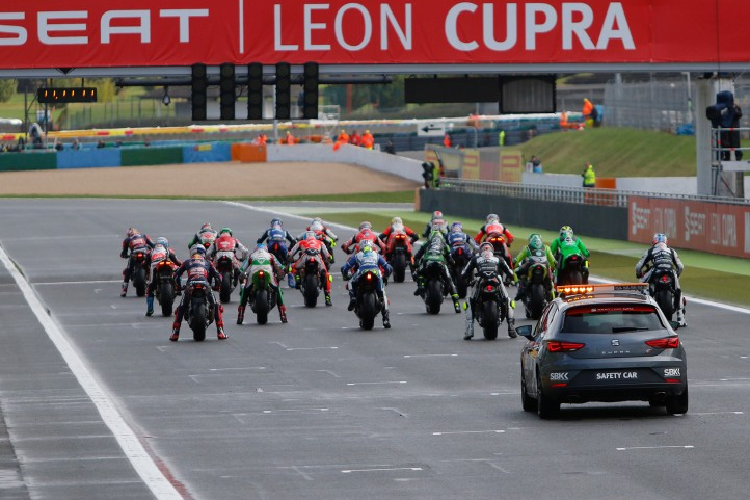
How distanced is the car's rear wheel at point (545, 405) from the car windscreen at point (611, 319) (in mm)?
644

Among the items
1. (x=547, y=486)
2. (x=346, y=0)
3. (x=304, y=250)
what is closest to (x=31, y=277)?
(x=346, y=0)

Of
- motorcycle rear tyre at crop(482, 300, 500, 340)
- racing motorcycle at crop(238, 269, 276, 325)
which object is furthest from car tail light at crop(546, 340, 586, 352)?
racing motorcycle at crop(238, 269, 276, 325)

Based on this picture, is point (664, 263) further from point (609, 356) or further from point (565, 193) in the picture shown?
point (565, 193)

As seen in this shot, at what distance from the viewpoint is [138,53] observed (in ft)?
143

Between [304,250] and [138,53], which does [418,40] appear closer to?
[138,53]

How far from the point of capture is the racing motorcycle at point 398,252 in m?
37.7

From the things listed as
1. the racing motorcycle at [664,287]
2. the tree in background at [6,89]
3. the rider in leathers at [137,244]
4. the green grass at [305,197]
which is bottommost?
the racing motorcycle at [664,287]

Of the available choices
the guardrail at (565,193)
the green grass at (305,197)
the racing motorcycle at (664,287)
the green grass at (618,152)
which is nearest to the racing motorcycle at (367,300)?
the racing motorcycle at (664,287)

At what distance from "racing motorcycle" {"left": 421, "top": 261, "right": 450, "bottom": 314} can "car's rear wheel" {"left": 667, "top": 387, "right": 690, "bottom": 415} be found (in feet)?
43.1

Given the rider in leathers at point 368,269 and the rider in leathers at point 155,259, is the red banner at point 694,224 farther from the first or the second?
the rider in leathers at point 368,269

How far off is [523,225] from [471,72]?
1568 centimetres

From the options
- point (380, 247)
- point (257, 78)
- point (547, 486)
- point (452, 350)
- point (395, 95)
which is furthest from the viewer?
point (395, 95)

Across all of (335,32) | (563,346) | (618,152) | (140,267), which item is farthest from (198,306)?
(618,152)

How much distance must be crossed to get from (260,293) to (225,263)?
4.61 meters
